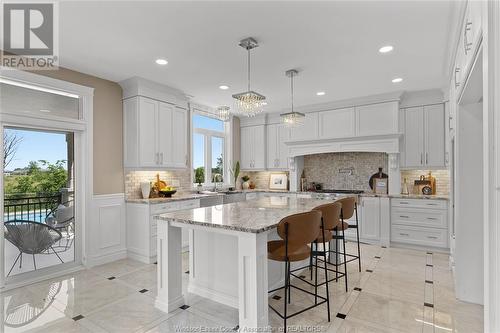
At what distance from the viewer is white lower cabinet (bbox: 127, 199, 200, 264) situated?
412 centimetres

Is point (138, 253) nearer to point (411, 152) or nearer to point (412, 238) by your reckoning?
point (412, 238)

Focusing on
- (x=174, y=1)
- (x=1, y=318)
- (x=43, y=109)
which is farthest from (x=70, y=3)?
(x=1, y=318)

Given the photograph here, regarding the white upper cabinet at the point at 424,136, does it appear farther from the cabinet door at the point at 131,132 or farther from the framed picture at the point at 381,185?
the cabinet door at the point at 131,132

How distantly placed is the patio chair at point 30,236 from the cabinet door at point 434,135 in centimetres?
612

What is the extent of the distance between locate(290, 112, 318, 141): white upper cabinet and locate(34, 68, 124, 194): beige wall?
359 cm

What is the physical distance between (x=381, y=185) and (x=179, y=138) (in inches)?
159

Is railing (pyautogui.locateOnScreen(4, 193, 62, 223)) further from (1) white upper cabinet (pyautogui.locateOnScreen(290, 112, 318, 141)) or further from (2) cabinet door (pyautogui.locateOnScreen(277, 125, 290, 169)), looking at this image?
(1) white upper cabinet (pyautogui.locateOnScreen(290, 112, 318, 141))

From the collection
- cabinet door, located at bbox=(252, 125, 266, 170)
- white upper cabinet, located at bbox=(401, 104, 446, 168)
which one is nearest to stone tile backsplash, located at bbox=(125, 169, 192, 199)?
cabinet door, located at bbox=(252, 125, 266, 170)

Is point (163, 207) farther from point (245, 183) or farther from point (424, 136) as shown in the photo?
point (424, 136)

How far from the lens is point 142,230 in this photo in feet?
13.7

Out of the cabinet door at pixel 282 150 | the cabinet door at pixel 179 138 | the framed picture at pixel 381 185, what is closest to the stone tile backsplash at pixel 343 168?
the framed picture at pixel 381 185

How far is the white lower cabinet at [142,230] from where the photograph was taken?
4.12m

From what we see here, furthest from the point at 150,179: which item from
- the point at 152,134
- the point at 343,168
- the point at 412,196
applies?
the point at 412,196

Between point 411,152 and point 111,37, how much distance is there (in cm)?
508
